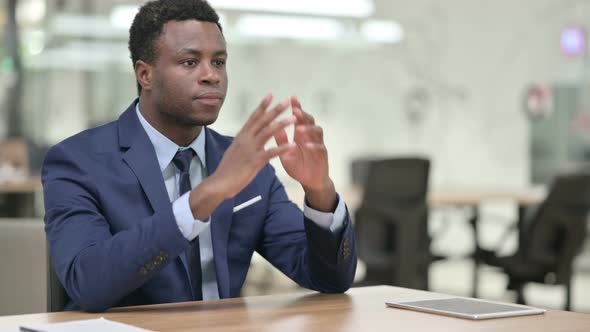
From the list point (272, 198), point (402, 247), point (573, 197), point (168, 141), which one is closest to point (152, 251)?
point (168, 141)

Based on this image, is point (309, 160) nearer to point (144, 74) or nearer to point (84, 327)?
point (144, 74)

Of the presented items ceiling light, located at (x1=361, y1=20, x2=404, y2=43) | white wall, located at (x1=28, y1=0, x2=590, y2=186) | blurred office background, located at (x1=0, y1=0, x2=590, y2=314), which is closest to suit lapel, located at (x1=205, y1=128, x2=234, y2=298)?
blurred office background, located at (x1=0, y1=0, x2=590, y2=314)

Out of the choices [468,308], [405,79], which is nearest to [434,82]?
[405,79]

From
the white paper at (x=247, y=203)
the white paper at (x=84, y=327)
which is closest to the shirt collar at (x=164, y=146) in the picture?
the white paper at (x=247, y=203)

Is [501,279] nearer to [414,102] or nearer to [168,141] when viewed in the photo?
[414,102]

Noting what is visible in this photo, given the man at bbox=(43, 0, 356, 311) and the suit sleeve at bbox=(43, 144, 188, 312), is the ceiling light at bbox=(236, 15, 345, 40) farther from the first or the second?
the suit sleeve at bbox=(43, 144, 188, 312)

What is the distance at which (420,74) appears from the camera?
8500 millimetres

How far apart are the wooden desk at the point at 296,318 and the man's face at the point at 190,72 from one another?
387 millimetres

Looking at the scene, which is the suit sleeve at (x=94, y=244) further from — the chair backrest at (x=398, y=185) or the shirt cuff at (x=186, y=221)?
the chair backrest at (x=398, y=185)

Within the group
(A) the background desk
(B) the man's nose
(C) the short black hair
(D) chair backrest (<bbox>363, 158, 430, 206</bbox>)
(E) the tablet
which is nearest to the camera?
(E) the tablet

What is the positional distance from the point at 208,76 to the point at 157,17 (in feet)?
0.69

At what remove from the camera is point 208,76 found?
74.5 inches

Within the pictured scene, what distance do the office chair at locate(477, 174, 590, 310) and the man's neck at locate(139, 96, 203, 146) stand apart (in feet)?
11.6

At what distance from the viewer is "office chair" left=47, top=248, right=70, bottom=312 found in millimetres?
1940
